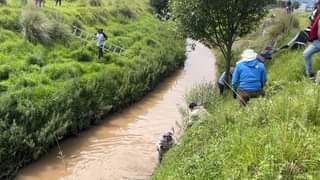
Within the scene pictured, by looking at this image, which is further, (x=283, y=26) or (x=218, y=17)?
(x=283, y=26)

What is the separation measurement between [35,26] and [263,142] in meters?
20.8

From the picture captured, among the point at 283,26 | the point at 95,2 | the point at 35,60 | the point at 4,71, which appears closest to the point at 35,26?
the point at 35,60

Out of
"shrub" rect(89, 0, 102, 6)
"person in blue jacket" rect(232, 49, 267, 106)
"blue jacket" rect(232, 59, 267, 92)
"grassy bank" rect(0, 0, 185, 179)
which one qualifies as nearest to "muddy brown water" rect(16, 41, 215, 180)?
"grassy bank" rect(0, 0, 185, 179)

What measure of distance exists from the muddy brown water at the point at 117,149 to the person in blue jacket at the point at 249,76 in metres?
6.63

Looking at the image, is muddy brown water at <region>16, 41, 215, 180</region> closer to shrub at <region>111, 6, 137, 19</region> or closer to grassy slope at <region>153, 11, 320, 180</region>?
grassy slope at <region>153, 11, 320, 180</region>

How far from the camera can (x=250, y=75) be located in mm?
10578

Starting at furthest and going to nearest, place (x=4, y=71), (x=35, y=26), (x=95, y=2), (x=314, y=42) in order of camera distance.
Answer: (x=95, y=2) → (x=35, y=26) → (x=4, y=71) → (x=314, y=42)

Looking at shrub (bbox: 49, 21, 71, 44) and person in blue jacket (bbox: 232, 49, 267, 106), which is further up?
shrub (bbox: 49, 21, 71, 44)

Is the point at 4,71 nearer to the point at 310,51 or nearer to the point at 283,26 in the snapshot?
the point at 310,51

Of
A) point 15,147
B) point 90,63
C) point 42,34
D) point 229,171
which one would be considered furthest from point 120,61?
point 229,171

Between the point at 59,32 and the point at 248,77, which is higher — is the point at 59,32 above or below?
above

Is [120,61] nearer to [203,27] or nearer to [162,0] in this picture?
[203,27]

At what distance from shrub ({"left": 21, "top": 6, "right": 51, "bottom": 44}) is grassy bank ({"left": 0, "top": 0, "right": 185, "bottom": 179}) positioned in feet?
0.16

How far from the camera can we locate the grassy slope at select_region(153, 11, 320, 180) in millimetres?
6508
